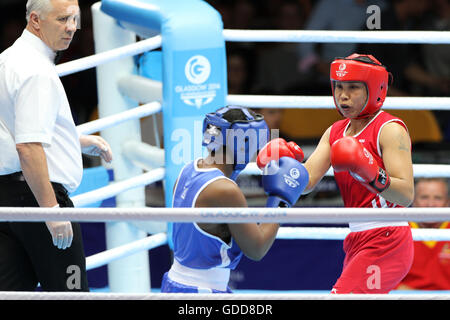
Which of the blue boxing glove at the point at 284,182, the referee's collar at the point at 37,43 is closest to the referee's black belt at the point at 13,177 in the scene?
the referee's collar at the point at 37,43

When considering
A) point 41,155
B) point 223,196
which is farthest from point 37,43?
point 223,196

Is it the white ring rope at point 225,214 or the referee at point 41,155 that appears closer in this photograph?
the white ring rope at point 225,214

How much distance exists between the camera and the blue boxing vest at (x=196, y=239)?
7.56 ft

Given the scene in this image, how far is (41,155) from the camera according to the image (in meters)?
2.21

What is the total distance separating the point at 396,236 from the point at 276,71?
3.29 m

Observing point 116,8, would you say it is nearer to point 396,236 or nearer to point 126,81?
point 126,81

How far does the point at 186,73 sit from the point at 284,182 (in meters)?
1.03

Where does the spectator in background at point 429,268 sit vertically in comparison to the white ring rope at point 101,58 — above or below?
below

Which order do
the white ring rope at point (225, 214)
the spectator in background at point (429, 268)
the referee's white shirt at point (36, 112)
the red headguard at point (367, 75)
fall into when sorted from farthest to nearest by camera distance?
the spectator in background at point (429, 268)
the red headguard at point (367, 75)
the referee's white shirt at point (36, 112)
the white ring rope at point (225, 214)

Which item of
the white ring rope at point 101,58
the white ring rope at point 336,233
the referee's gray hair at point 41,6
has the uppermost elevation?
the referee's gray hair at point 41,6

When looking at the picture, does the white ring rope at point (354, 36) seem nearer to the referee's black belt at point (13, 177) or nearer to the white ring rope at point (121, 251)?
the white ring rope at point (121, 251)

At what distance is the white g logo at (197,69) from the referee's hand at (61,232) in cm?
108

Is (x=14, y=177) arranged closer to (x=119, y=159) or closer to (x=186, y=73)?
(x=186, y=73)
